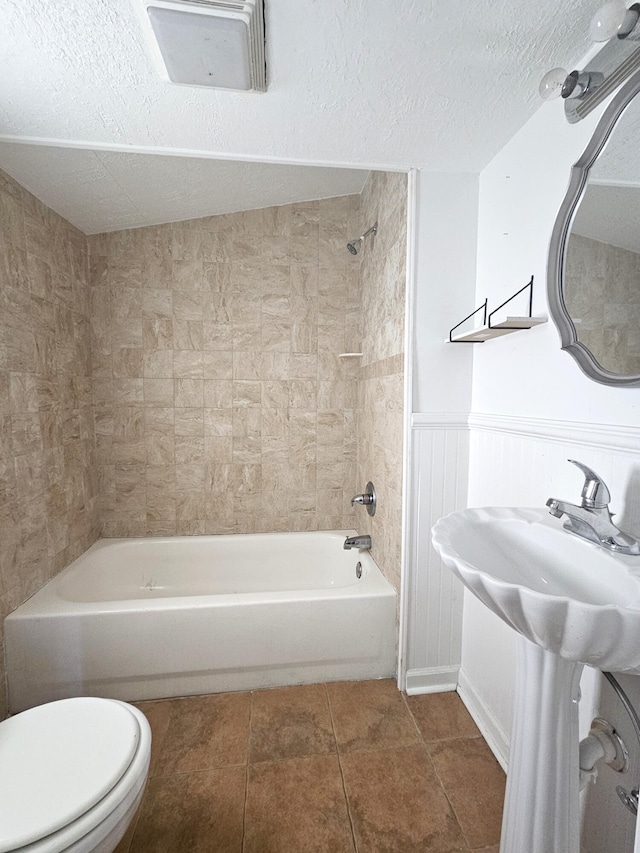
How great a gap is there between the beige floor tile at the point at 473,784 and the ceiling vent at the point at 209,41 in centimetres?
225

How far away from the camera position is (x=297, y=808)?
126 centimetres

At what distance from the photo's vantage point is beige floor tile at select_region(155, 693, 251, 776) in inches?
56.2

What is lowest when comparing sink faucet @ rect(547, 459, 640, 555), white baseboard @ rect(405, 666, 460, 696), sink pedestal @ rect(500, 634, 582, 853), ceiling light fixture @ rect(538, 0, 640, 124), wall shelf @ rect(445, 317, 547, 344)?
white baseboard @ rect(405, 666, 460, 696)

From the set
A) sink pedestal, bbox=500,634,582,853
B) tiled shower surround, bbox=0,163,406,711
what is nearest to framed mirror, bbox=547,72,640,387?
sink pedestal, bbox=500,634,582,853

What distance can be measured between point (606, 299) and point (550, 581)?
699 millimetres

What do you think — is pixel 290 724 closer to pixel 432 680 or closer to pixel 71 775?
pixel 432 680

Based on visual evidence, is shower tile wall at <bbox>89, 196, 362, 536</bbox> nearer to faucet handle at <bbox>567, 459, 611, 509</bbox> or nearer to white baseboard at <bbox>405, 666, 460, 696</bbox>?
white baseboard at <bbox>405, 666, 460, 696</bbox>

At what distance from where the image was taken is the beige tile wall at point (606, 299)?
91cm

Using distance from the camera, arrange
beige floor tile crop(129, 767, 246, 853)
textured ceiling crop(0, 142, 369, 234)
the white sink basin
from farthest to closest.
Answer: textured ceiling crop(0, 142, 369, 234), beige floor tile crop(129, 767, 246, 853), the white sink basin

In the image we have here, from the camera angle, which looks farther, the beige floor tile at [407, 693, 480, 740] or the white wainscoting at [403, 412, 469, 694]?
the white wainscoting at [403, 412, 469, 694]

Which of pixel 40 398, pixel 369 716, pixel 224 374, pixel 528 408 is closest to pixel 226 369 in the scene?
pixel 224 374

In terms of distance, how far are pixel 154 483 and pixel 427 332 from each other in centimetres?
183

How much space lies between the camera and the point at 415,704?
1678 mm

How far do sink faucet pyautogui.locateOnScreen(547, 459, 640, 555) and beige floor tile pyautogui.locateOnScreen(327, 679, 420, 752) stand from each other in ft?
3.86
